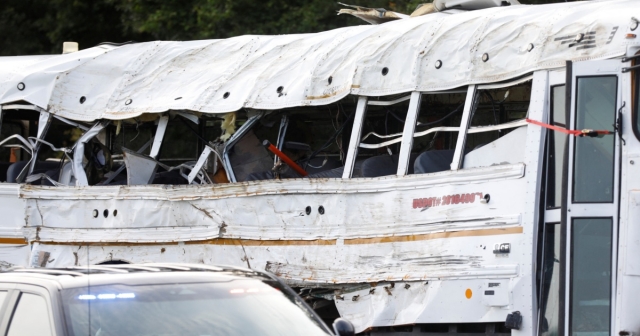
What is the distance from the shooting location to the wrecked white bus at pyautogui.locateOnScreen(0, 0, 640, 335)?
845 centimetres

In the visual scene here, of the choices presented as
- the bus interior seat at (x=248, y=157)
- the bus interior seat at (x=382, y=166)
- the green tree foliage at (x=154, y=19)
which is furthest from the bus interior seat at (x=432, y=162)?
the green tree foliage at (x=154, y=19)

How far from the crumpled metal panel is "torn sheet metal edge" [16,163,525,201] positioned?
780 millimetres

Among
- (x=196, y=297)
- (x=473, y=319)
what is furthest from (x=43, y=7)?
(x=196, y=297)

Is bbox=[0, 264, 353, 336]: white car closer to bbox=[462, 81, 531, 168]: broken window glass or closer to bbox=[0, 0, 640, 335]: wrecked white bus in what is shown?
bbox=[0, 0, 640, 335]: wrecked white bus

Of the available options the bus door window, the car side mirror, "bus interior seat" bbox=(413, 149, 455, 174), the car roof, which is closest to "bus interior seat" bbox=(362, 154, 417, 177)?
"bus interior seat" bbox=(413, 149, 455, 174)

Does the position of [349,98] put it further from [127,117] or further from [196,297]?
[196,297]

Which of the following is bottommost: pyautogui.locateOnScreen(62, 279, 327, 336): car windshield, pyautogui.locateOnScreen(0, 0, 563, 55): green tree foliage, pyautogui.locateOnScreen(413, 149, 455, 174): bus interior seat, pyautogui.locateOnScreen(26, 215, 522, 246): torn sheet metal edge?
pyautogui.locateOnScreen(62, 279, 327, 336): car windshield

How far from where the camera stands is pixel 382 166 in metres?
10.4

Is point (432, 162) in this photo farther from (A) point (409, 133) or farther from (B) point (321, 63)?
(B) point (321, 63)

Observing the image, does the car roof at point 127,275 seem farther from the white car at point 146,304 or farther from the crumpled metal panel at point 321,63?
the crumpled metal panel at point 321,63

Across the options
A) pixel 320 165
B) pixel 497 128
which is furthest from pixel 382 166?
pixel 497 128

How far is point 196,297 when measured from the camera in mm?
5953

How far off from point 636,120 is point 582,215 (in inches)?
32.0

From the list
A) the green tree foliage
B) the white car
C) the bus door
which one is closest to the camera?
the white car
